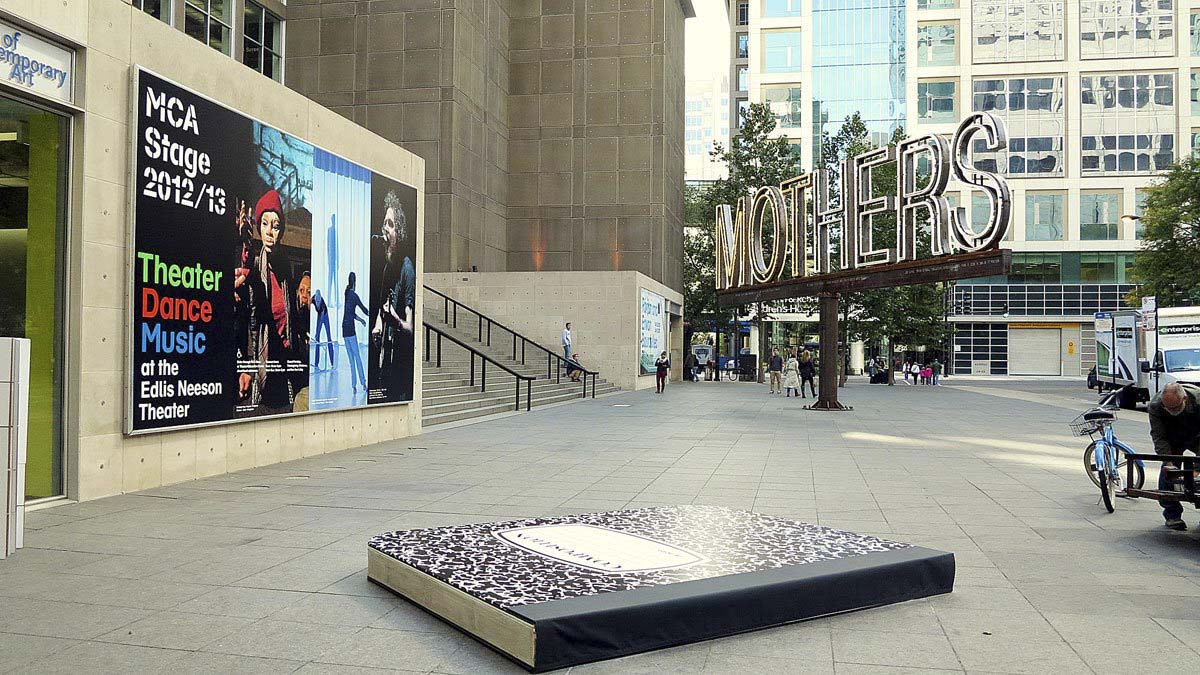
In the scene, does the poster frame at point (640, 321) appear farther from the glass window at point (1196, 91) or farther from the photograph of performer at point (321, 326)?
the glass window at point (1196, 91)

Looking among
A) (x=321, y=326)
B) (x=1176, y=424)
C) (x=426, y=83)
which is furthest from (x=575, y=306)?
(x=1176, y=424)

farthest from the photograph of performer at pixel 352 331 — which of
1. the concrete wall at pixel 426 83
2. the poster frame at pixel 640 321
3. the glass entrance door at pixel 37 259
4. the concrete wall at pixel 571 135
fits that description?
the concrete wall at pixel 571 135

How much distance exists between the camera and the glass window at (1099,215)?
61.5 meters

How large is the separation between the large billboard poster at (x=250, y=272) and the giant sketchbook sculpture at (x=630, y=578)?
5.06m

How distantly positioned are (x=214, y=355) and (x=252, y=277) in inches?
46.4

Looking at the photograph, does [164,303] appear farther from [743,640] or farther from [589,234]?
[589,234]

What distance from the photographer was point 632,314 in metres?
36.6

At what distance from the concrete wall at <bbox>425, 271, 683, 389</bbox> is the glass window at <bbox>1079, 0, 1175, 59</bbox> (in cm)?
4231

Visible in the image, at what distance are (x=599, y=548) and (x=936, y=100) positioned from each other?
6415 centimetres

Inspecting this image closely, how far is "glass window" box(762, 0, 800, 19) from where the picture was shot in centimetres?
6625

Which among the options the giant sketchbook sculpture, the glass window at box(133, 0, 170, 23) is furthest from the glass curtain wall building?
the giant sketchbook sculpture

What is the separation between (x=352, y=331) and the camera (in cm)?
1417

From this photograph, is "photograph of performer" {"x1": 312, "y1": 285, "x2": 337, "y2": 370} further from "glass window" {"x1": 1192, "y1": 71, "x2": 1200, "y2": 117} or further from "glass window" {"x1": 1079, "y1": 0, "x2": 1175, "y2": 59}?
"glass window" {"x1": 1192, "y1": 71, "x2": 1200, "y2": 117}

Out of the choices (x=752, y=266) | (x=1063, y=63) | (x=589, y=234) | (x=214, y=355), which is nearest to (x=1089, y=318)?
(x=1063, y=63)
